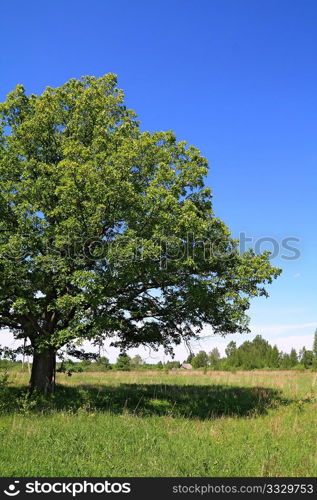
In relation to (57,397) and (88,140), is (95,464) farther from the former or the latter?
(88,140)

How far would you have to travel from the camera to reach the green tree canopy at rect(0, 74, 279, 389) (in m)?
17.3

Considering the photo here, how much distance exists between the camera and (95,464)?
995 centimetres

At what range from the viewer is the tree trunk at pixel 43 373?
21047mm

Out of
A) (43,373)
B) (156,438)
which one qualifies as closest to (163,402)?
(43,373)

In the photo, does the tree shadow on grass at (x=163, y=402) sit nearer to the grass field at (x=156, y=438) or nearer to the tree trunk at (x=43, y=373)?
the grass field at (x=156, y=438)

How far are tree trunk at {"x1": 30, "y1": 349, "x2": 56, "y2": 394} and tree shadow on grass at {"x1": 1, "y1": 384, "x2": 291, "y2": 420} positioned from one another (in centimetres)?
71

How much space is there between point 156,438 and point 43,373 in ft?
33.8

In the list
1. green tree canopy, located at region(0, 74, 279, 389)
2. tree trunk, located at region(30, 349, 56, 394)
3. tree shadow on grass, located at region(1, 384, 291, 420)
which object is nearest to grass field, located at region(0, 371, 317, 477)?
tree shadow on grass, located at region(1, 384, 291, 420)

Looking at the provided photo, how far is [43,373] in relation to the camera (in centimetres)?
2120

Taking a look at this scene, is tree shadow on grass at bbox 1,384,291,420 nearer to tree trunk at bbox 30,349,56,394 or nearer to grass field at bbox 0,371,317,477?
grass field at bbox 0,371,317,477

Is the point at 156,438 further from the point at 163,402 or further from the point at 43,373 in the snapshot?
the point at 43,373

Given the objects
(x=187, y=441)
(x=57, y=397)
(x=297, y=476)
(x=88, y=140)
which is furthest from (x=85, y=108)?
(x=297, y=476)

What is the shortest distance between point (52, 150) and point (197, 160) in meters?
7.69

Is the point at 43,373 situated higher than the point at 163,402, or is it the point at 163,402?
the point at 43,373
